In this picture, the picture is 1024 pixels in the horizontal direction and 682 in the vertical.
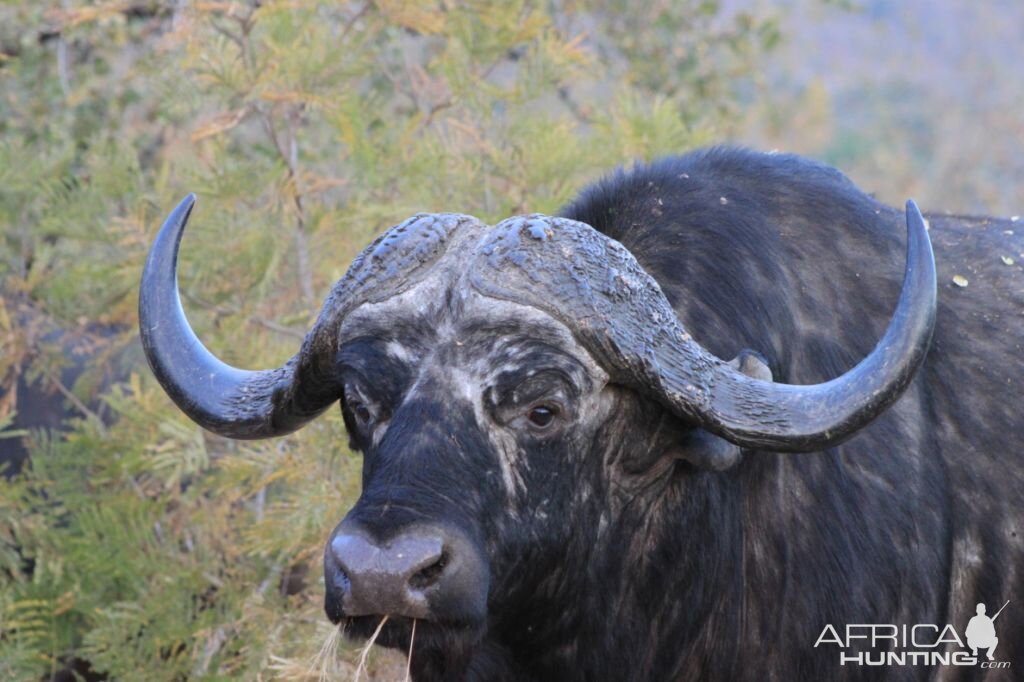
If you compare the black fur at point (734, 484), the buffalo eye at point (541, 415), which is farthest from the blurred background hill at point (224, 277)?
the buffalo eye at point (541, 415)

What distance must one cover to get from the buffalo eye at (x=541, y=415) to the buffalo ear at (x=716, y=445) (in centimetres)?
40

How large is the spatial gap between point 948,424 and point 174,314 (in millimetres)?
2366

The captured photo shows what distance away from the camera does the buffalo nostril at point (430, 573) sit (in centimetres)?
337

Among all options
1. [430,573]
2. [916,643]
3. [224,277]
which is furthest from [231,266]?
[916,643]

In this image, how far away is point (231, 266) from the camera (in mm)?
6422

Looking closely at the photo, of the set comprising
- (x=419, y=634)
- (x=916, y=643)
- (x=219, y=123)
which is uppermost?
(x=419, y=634)

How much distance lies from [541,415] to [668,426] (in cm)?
41

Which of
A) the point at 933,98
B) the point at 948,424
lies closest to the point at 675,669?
the point at 948,424

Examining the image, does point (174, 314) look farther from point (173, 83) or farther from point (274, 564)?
point (173, 83)

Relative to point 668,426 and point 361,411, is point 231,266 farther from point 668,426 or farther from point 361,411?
point 668,426

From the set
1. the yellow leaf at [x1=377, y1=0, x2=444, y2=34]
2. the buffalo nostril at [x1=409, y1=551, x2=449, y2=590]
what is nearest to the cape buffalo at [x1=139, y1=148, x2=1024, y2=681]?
the buffalo nostril at [x1=409, y1=551, x2=449, y2=590]

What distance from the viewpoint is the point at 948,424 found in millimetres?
4438

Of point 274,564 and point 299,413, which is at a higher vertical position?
point 299,413

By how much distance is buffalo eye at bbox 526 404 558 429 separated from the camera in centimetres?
373
